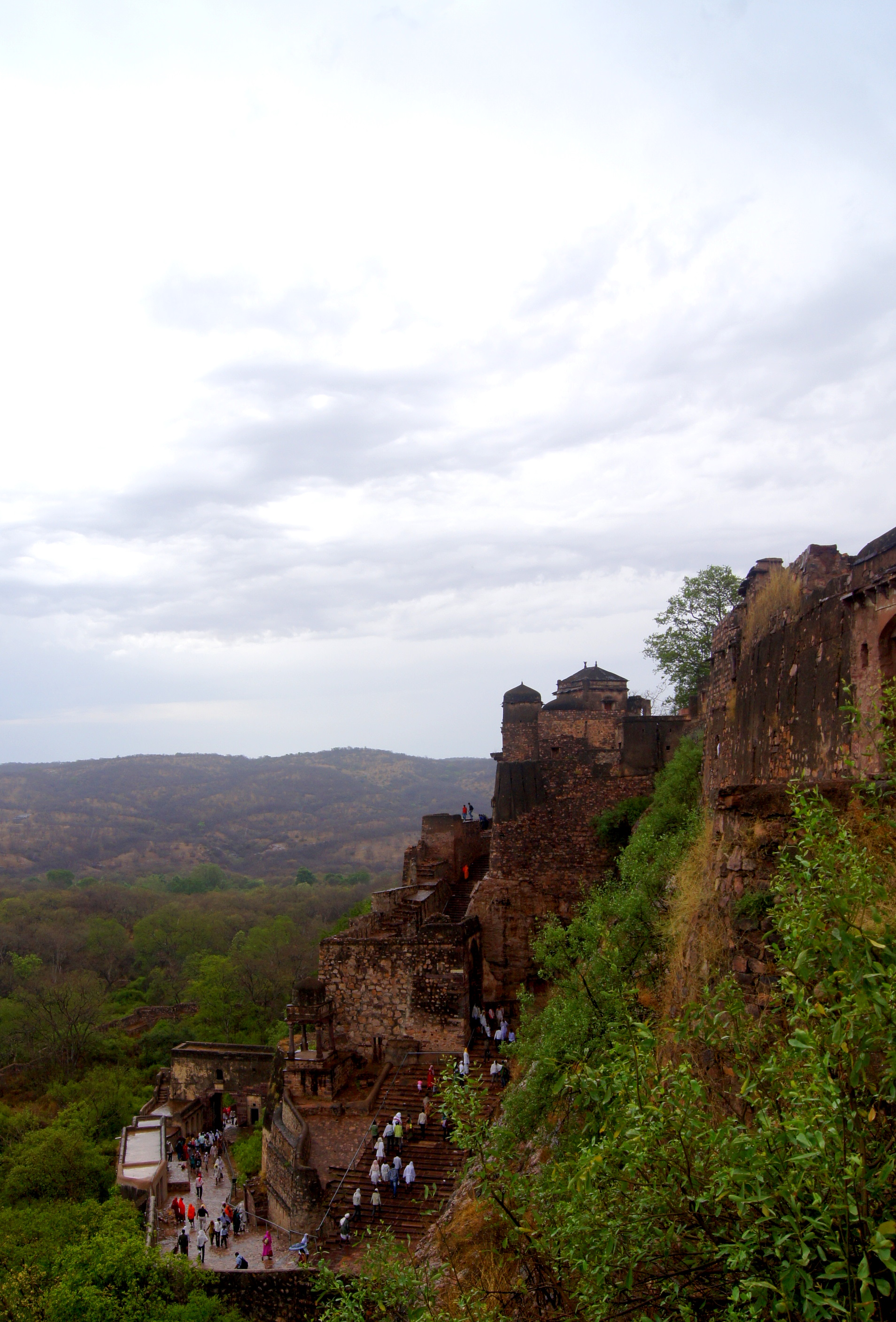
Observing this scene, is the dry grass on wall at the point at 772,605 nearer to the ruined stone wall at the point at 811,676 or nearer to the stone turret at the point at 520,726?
the ruined stone wall at the point at 811,676

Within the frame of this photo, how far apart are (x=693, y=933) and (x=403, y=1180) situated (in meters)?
10.7

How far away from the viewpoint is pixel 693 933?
29.1 ft

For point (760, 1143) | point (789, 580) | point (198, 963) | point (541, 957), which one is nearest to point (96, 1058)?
point (198, 963)

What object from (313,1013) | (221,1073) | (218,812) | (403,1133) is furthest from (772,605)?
(218,812)

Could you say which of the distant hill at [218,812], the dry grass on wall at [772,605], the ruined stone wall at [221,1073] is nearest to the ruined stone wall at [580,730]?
the dry grass on wall at [772,605]

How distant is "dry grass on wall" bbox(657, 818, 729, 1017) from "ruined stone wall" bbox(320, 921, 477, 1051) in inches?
340

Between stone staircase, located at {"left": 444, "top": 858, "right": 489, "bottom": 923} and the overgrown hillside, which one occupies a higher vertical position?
the overgrown hillside

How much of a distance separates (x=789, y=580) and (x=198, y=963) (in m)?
43.4

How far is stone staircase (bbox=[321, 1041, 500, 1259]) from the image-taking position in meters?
15.1

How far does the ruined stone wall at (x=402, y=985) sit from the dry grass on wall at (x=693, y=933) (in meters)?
8.63

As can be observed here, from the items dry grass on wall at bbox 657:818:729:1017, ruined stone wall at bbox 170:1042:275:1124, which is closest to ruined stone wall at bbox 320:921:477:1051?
dry grass on wall at bbox 657:818:729:1017

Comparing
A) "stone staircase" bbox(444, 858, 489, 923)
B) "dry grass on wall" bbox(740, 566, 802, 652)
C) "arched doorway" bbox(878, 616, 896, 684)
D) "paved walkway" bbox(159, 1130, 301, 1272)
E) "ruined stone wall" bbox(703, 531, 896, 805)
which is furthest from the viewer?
"stone staircase" bbox(444, 858, 489, 923)

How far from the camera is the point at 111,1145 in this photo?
27.4 meters

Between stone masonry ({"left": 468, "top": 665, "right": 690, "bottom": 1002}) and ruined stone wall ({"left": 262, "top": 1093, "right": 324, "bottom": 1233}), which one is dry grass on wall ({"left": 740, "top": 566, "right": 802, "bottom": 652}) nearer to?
A: stone masonry ({"left": 468, "top": 665, "right": 690, "bottom": 1002})
